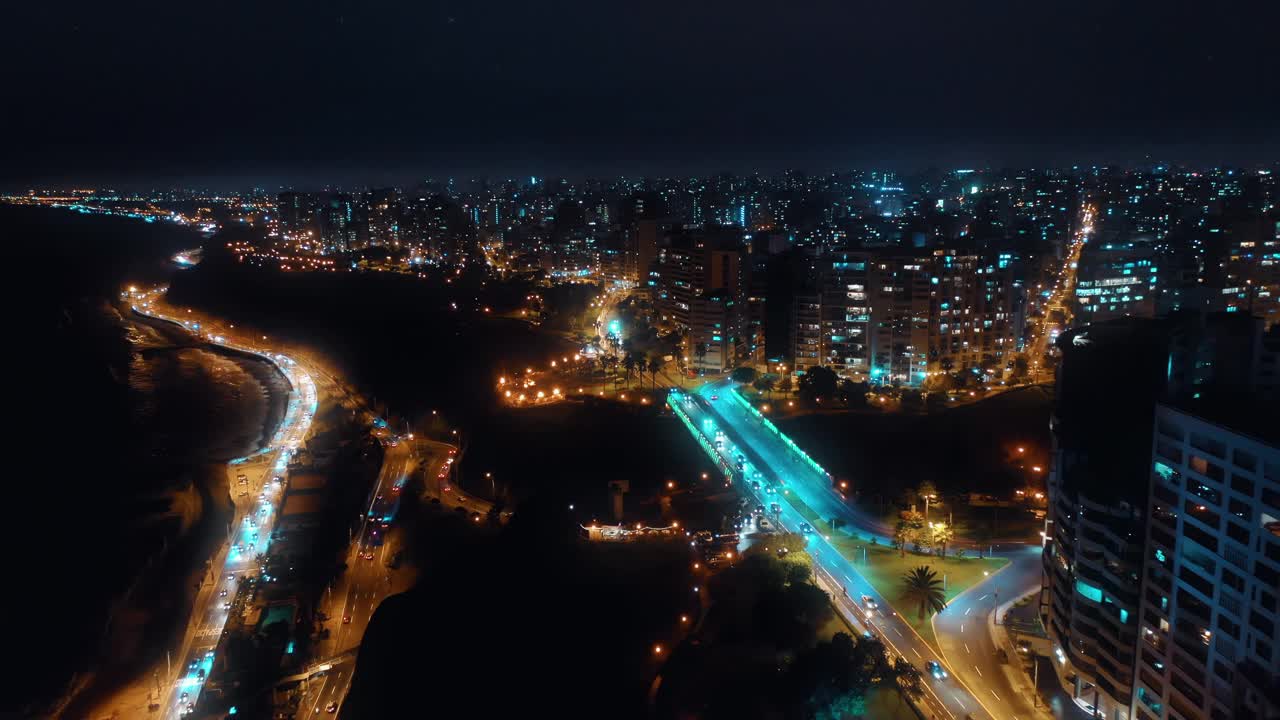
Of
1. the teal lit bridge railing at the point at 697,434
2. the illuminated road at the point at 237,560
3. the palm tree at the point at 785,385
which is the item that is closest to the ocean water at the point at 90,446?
the illuminated road at the point at 237,560

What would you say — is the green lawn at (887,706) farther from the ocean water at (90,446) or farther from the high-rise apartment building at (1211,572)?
the ocean water at (90,446)

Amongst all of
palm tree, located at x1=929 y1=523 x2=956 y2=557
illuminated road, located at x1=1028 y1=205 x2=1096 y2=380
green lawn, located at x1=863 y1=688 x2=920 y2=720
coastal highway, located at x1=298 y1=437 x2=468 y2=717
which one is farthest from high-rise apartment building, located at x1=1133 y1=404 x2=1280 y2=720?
illuminated road, located at x1=1028 y1=205 x2=1096 y2=380

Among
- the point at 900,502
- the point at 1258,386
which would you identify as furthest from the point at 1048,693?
the point at 900,502

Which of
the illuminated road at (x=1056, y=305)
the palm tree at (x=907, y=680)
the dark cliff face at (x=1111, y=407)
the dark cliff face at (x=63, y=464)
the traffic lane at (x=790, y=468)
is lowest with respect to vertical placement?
the dark cliff face at (x=63, y=464)

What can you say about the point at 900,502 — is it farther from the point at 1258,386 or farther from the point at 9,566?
the point at 9,566

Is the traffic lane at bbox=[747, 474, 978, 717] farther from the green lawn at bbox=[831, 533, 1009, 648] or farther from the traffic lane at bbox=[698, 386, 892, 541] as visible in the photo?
the traffic lane at bbox=[698, 386, 892, 541]

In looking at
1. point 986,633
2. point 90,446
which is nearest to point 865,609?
point 986,633

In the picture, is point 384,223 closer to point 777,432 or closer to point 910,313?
point 910,313
